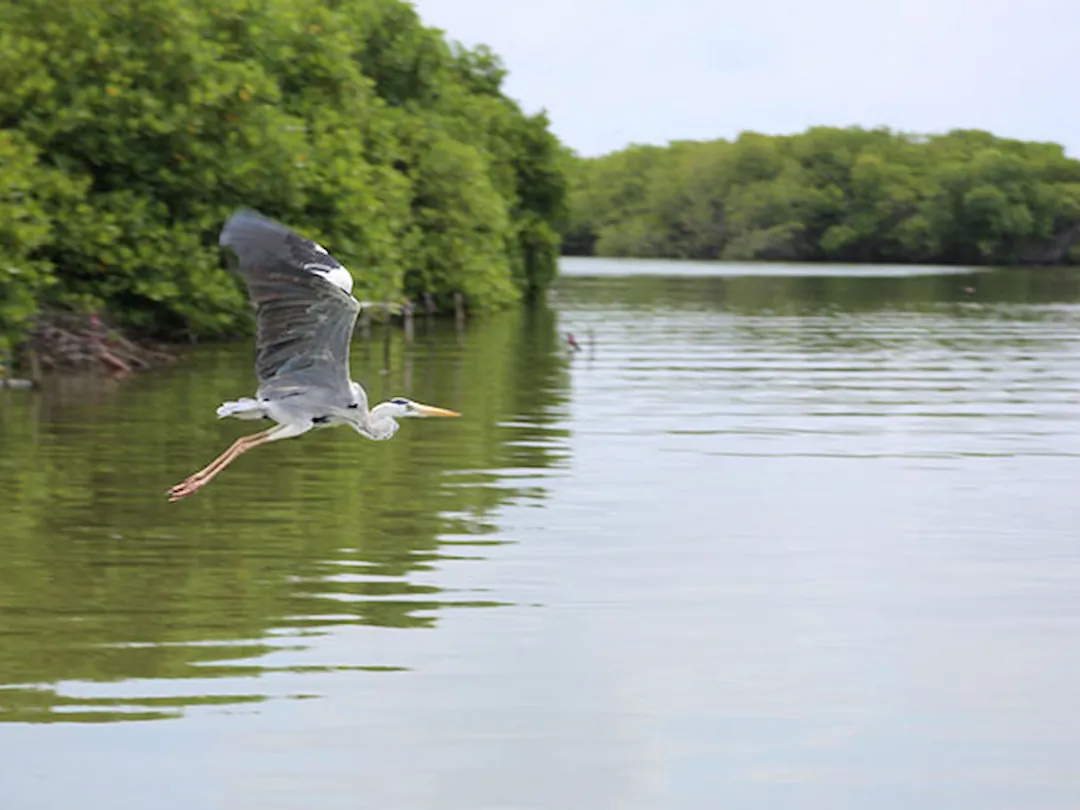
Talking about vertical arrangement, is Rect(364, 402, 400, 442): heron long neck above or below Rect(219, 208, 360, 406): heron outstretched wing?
below

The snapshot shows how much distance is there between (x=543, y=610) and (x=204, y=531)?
3987 mm

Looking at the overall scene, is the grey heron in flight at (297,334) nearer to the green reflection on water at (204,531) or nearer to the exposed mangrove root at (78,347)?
the green reflection on water at (204,531)

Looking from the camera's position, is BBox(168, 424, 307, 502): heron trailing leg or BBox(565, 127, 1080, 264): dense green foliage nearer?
BBox(168, 424, 307, 502): heron trailing leg

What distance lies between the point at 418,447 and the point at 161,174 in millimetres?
12437

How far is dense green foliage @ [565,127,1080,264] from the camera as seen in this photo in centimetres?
16912

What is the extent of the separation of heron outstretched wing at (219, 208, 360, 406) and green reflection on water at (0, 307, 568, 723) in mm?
1543

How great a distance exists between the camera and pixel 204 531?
17000 millimetres

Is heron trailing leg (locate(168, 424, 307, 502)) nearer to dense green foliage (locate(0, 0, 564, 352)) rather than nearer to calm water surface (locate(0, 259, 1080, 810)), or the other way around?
calm water surface (locate(0, 259, 1080, 810))

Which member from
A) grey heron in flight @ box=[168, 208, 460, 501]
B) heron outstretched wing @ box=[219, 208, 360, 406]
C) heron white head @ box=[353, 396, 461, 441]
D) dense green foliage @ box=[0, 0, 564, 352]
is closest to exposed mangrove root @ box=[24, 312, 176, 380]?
dense green foliage @ box=[0, 0, 564, 352]

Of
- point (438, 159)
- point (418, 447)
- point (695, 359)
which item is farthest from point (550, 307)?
point (418, 447)

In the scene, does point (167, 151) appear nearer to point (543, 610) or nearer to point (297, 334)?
point (543, 610)

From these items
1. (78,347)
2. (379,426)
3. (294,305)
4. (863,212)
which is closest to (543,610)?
(379,426)

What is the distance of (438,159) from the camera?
52344 mm

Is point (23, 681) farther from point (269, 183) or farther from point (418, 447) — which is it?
point (269, 183)
